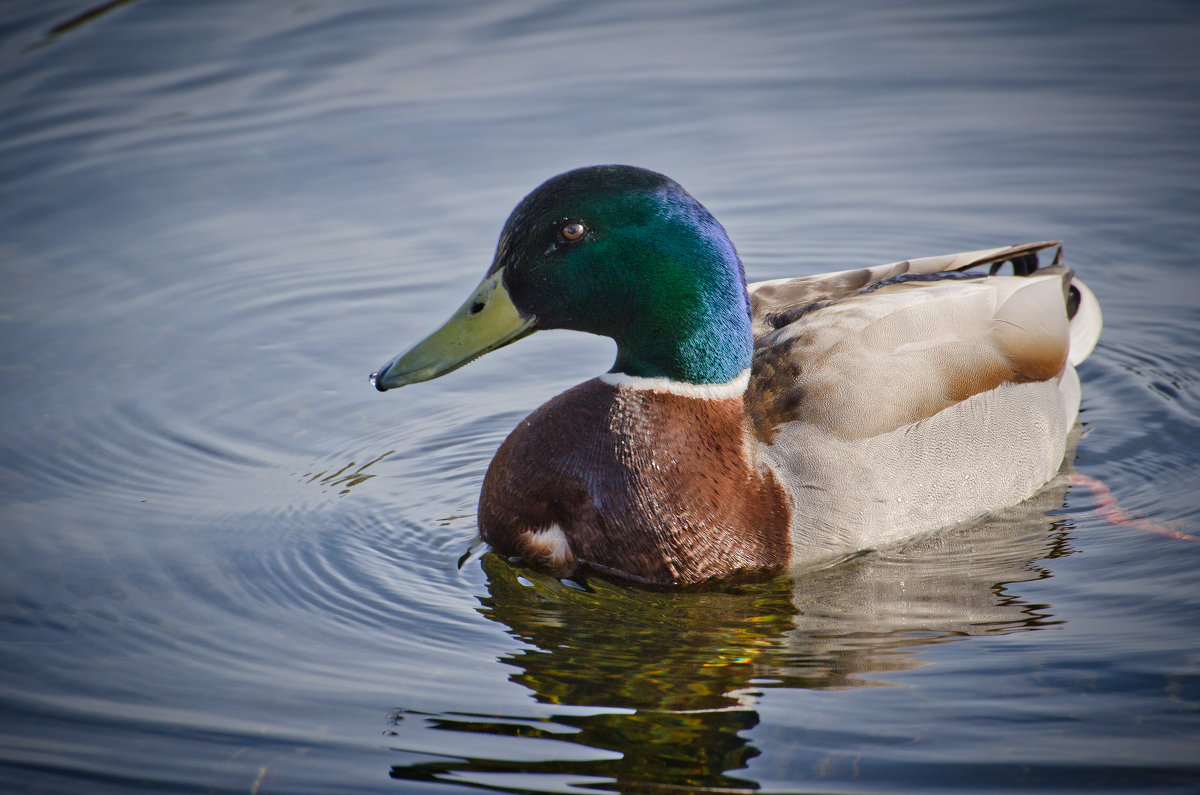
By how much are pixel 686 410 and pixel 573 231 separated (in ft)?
2.47

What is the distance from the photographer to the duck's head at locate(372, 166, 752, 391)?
4645mm

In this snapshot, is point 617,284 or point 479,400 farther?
point 479,400

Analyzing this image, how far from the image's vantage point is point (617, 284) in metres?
4.74

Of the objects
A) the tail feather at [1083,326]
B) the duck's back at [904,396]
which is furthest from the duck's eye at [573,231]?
the tail feather at [1083,326]

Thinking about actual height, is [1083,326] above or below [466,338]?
below

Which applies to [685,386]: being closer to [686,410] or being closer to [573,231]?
[686,410]

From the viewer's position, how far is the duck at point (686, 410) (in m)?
4.69

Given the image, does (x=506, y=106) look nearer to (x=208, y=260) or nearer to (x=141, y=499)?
(x=208, y=260)

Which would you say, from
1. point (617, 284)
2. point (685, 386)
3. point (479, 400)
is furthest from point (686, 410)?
point (479, 400)

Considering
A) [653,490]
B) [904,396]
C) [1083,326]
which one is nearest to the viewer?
[653,490]

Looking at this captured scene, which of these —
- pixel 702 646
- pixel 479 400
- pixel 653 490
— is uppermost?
pixel 653 490

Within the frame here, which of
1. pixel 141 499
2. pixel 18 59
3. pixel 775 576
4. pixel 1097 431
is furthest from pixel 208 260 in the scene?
pixel 1097 431

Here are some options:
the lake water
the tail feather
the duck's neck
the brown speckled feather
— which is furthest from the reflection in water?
the tail feather

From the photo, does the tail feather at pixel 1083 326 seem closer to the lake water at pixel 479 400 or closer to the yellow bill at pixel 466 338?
the lake water at pixel 479 400
